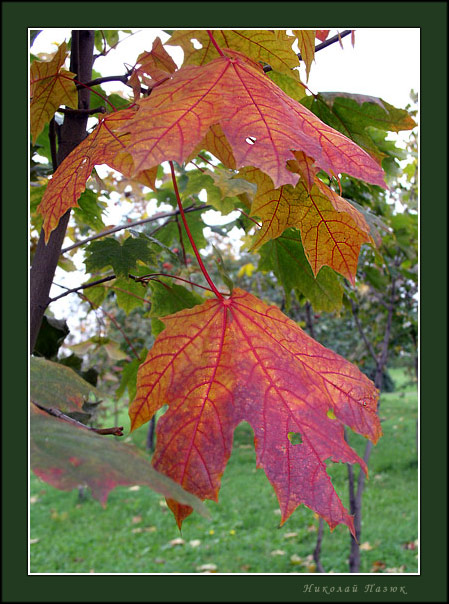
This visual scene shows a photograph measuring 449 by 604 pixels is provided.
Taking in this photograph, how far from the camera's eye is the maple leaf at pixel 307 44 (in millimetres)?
915

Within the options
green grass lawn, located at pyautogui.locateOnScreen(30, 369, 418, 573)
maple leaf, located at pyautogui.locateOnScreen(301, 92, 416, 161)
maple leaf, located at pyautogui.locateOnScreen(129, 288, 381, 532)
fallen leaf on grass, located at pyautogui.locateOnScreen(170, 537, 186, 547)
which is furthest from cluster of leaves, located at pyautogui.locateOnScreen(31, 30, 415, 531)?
fallen leaf on grass, located at pyautogui.locateOnScreen(170, 537, 186, 547)

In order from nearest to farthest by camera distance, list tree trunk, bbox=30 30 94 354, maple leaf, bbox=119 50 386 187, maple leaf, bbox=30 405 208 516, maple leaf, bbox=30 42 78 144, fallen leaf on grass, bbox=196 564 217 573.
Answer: maple leaf, bbox=30 405 208 516, maple leaf, bbox=119 50 386 187, maple leaf, bbox=30 42 78 144, tree trunk, bbox=30 30 94 354, fallen leaf on grass, bbox=196 564 217 573

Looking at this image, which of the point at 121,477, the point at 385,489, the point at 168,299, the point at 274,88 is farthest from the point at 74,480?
the point at 385,489

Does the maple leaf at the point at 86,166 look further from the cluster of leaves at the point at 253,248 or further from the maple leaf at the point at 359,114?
the maple leaf at the point at 359,114

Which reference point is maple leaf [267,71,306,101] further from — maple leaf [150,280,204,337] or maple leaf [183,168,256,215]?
maple leaf [150,280,204,337]

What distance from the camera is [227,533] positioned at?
4359 millimetres

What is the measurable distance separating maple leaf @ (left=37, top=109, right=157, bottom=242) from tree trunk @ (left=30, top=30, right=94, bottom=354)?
1.01ft

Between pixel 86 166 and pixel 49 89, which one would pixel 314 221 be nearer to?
pixel 86 166

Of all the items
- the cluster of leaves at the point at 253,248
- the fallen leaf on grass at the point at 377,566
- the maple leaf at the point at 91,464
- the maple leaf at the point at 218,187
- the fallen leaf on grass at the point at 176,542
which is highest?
the maple leaf at the point at 218,187

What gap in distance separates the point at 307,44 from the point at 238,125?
37 cm

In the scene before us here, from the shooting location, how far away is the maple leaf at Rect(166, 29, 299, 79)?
888mm

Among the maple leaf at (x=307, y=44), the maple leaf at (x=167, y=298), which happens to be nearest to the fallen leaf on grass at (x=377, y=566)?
the maple leaf at (x=167, y=298)

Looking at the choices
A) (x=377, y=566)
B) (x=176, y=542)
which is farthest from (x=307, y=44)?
(x=176, y=542)

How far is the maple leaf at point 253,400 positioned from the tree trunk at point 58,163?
45 cm
